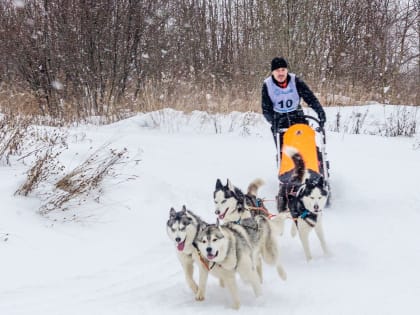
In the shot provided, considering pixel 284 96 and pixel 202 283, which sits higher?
pixel 284 96

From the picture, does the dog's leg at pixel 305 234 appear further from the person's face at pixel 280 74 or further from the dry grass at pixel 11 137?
the dry grass at pixel 11 137

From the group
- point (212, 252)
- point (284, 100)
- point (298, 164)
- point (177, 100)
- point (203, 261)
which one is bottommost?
point (203, 261)

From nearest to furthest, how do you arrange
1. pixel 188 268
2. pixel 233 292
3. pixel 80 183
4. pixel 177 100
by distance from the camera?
pixel 233 292
pixel 188 268
pixel 80 183
pixel 177 100

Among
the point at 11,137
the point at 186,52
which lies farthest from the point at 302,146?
the point at 186,52

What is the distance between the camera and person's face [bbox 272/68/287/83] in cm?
528

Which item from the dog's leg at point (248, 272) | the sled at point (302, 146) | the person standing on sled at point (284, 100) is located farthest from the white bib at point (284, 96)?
the dog's leg at point (248, 272)

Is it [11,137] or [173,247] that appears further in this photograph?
[11,137]

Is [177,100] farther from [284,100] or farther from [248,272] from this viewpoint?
[248,272]

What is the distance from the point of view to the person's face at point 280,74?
5281 millimetres

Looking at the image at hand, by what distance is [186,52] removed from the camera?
14.6 meters

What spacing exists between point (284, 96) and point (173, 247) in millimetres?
2060

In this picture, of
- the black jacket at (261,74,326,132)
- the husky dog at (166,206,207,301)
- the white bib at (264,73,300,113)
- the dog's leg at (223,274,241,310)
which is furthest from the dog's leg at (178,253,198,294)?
the white bib at (264,73,300,113)

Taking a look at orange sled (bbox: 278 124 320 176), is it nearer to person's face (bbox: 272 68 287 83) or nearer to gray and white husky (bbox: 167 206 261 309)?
person's face (bbox: 272 68 287 83)

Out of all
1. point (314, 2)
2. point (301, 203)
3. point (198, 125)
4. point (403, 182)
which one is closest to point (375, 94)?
point (314, 2)
